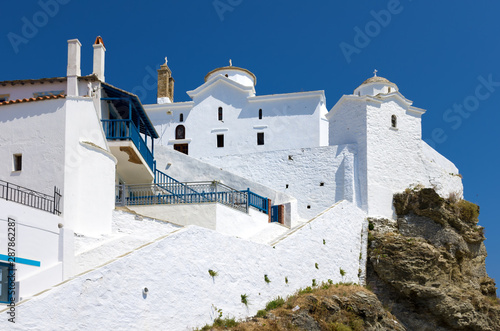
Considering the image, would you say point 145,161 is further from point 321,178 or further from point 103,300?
point 103,300

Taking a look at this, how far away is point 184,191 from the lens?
27.4 meters

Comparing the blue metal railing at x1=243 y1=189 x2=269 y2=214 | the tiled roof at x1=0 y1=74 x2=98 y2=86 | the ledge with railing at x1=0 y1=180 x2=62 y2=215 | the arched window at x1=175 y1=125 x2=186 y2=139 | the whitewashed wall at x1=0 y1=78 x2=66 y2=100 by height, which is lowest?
the blue metal railing at x1=243 y1=189 x2=269 y2=214

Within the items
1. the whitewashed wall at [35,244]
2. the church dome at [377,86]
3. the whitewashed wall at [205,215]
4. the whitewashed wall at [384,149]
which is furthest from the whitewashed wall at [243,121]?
the whitewashed wall at [35,244]

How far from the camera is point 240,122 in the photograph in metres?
38.4

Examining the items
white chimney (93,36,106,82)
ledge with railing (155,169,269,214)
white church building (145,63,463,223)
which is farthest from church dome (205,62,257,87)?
white chimney (93,36,106,82)

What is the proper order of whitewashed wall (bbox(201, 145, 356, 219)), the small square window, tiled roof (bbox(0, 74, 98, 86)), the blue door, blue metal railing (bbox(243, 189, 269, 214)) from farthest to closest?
1. the small square window
2. whitewashed wall (bbox(201, 145, 356, 219))
3. the blue door
4. blue metal railing (bbox(243, 189, 269, 214))
5. tiled roof (bbox(0, 74, 98, 86))

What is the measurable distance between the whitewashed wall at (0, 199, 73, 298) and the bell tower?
23.5 metres

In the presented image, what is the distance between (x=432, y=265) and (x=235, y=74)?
19.4m

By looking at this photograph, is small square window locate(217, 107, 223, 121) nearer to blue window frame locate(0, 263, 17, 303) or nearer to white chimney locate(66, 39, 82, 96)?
white chimney locate(66, 39, 82, 96)

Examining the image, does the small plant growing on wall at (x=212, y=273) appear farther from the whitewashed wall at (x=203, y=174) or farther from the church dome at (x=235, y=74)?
the church dome at (x=235, y=74)

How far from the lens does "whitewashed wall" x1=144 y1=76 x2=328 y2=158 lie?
37.7 metres

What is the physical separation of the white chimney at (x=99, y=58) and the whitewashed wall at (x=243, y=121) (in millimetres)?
12899

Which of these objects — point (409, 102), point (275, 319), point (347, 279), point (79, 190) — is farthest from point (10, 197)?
point (409, 102)

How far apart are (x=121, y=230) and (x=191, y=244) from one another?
4.05 meters
